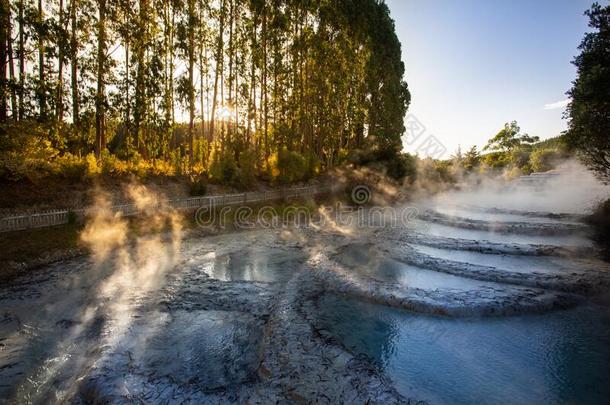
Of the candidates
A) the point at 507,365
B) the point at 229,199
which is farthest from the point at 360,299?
the point at 229,199

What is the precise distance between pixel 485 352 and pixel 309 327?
3.95 m

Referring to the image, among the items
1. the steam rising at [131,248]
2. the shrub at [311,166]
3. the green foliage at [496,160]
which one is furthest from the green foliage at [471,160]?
the steam rising at [131,248]

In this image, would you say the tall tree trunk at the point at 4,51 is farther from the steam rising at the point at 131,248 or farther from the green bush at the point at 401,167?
the green bush at the point at 401,167

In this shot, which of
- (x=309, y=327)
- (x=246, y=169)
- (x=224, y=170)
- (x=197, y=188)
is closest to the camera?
(x=309, y=327)

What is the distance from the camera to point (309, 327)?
26.7 feet

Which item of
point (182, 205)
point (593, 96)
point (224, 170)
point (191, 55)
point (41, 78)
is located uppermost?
point (191, 55)

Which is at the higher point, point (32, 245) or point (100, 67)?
point (100, 67)

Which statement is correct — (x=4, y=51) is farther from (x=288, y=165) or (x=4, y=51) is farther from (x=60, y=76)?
(x=288, y=165)

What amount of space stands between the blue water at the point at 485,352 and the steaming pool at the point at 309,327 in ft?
0.11

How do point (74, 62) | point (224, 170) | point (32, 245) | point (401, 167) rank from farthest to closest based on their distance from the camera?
point (401, 167) < point (224, 170) < point (74, 62) < point (32, 245)

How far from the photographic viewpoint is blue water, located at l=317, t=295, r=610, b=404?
239 inches

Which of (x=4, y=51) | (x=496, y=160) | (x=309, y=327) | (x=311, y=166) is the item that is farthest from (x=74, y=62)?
(x=496, y=160)

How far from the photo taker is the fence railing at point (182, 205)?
12.6 meters

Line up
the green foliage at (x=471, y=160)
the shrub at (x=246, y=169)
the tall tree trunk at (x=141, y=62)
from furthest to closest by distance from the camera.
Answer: the green foliage at (x=471, y=160) → the shrub at (x=246, y=169) → the tall tree trunk at (x=141, y=62)
